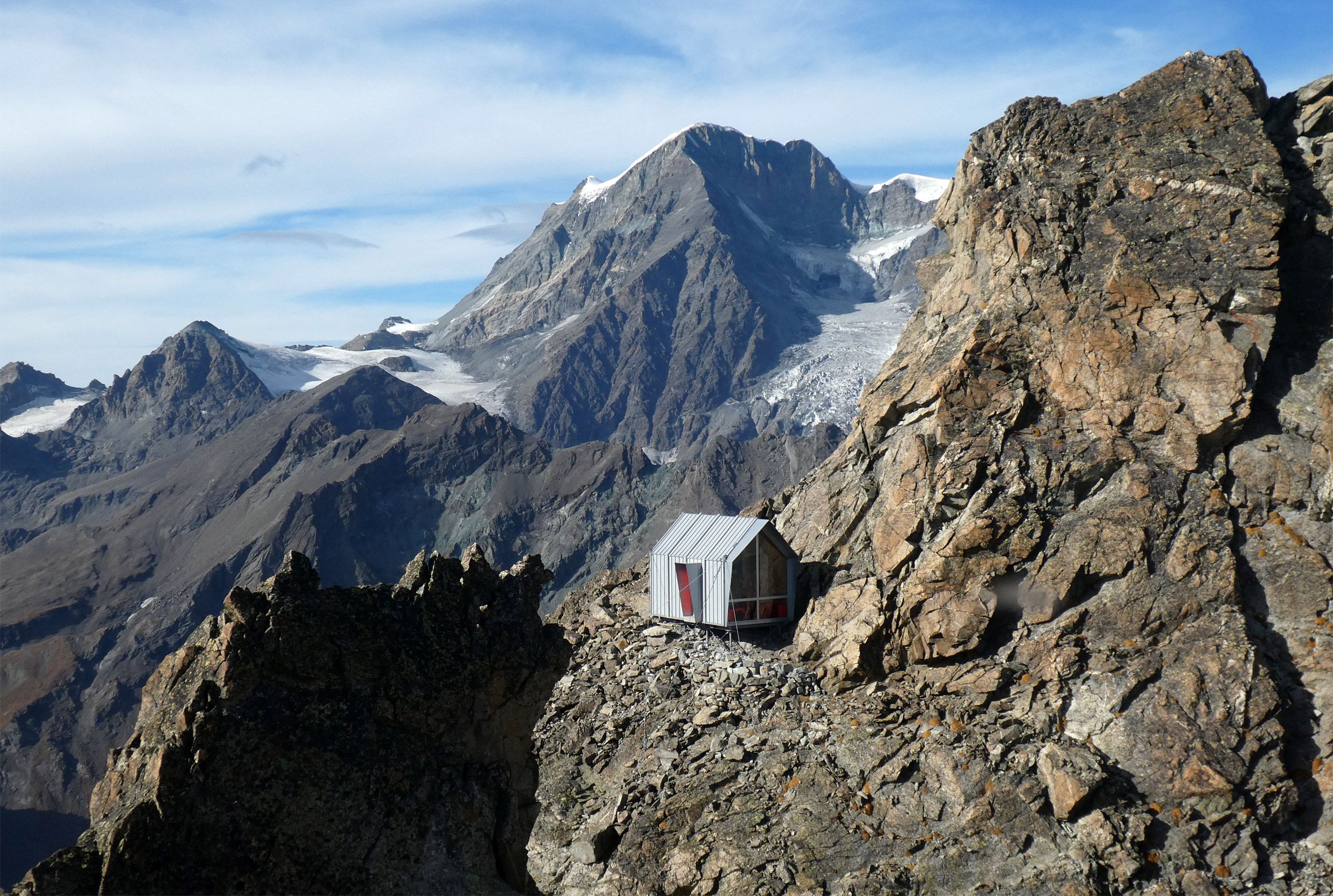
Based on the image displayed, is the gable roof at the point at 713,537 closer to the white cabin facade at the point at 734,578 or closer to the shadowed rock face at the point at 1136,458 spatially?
the white cabin facade at the point at 734,578

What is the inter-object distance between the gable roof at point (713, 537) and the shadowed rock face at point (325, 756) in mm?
9787

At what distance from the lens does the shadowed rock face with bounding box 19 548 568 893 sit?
11.1 metres

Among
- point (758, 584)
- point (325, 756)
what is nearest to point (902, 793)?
point (758, 584)

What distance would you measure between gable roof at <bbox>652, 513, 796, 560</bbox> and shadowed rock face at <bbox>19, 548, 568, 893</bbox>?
9787mm

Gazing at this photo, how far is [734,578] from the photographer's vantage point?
23656 mm

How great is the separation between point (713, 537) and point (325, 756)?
14.2 metres

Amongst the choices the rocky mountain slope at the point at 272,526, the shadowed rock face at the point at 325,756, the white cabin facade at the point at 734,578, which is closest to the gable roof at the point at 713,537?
the white cabin facade at the point at 734,578

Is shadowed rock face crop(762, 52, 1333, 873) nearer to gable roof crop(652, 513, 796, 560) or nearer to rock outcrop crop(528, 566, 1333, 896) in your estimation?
rock outcrop crop(528, 566, 1333, 896)

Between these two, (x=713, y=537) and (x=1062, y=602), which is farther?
(x=713, y=537)

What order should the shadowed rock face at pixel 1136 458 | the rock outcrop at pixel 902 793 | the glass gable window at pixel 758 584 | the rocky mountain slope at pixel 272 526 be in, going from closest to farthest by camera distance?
the rock outcrop at pixel 902 793
the shadowed rock face at pixel 1136 458
the glass gable window at pixel 758 584
the rocky mountain slope at pixel 272 526

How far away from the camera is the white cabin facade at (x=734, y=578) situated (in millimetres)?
23812

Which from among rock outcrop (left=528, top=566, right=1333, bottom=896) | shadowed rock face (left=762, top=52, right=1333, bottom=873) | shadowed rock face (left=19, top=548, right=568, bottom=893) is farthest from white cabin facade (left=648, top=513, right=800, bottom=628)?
shadowed rock face (left=19, top=548, right=568, bottom=893)

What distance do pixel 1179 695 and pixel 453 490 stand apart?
478 feet

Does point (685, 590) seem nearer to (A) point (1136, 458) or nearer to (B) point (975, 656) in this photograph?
(B) point (975, 656)
